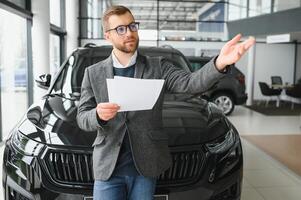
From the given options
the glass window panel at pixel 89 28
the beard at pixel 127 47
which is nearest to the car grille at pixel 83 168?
the beard at pixel 127 47

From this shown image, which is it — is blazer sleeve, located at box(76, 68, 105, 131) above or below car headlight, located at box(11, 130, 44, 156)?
above

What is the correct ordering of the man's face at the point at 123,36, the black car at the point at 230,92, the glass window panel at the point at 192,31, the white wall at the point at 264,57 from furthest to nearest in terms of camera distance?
the glass window panel at the point at 192,31 → the white wall at the point at 264,57 → the black car at the point at 230,92 → the man's face at the point at 123,36

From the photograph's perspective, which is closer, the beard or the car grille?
the beard

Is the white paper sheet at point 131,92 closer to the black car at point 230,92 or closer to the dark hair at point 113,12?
the dark hair at point 113,12

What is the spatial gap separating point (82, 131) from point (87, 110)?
1.89ft

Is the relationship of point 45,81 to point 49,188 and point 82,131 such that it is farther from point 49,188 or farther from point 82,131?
point 49,188

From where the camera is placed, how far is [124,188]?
1.38 meters

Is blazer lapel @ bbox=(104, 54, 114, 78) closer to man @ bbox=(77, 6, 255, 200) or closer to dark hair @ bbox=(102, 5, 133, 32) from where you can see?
man @ bbox=(77, 6, 255, 200)

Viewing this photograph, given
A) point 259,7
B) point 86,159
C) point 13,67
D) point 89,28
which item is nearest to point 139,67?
point 86,159

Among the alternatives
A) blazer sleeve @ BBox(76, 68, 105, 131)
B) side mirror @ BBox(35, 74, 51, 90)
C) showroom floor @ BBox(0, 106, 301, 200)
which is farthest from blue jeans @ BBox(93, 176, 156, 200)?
side mirror @ BBox(35, 74, 51, 90)

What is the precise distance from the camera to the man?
130 cm

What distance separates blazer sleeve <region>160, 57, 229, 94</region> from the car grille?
1.71 feet

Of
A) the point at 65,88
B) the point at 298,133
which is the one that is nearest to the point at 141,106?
the point at 65,88

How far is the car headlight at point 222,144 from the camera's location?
6.27 feet
